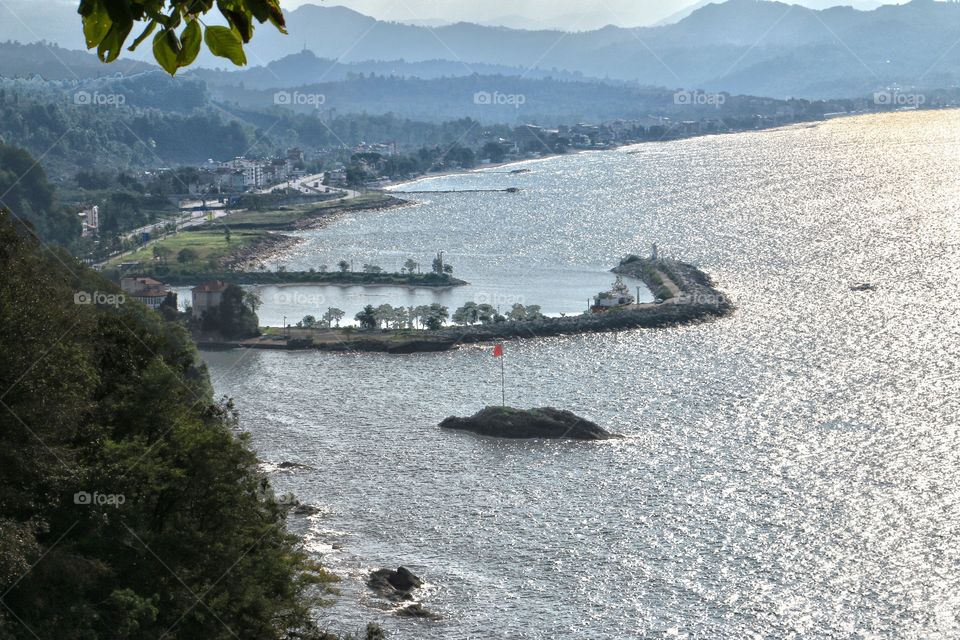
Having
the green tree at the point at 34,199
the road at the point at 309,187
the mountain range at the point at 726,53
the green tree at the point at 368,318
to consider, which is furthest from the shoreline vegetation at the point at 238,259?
the mountain range at the point at 726,53

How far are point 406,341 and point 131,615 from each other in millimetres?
14080

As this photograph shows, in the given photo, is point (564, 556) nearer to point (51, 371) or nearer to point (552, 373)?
point (51, 371)

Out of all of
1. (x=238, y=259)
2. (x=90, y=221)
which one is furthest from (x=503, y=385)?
(x=90, y=221)

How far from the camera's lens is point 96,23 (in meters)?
1.47

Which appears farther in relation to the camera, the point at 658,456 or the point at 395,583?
the point at 658,456

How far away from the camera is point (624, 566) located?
10.4 meters

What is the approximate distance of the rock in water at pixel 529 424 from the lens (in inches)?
572

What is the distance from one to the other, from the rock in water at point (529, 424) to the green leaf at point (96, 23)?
13.1 m

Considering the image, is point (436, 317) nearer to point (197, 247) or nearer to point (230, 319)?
point (230, 319)

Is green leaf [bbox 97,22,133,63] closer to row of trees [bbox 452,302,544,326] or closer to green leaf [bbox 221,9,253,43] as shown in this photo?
green leaf [bbox 221,9,253,43]

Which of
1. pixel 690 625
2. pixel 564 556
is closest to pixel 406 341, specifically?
pixel 564 556

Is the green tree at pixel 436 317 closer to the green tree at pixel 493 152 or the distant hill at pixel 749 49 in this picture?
the green tree at pixel 493 152

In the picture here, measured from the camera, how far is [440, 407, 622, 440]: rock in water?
1453 centimetres

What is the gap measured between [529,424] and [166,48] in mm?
13415
